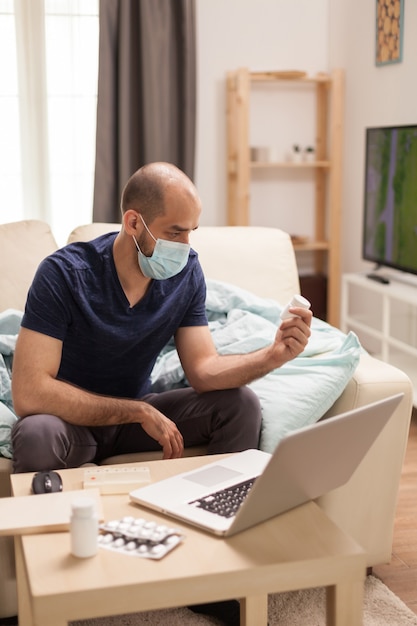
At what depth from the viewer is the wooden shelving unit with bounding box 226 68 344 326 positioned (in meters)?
4.46

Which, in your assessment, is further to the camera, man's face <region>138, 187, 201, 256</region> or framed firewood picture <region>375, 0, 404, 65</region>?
framed firewood picture <region>375, 0, 404, 65</region>

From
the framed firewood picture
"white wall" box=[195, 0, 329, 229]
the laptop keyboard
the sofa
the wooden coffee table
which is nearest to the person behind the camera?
the wooden coffee table

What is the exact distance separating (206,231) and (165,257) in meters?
0.80

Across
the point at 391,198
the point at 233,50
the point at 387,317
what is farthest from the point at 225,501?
the point at 233,50

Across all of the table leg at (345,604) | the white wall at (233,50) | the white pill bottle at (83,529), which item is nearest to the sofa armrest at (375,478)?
the table leg at (345,604)

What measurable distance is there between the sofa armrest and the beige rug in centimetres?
13

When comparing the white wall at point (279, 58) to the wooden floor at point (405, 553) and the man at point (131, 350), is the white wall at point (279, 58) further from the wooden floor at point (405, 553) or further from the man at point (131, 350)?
the man at point (131, 350)

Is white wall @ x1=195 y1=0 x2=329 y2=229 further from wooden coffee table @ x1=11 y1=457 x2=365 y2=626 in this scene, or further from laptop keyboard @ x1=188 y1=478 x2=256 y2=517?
wooden coffee table @ x1=11 y1=457 x2=365 y2=626

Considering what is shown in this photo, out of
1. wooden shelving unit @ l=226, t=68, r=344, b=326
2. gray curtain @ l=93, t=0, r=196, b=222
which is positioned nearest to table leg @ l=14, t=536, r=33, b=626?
gray curtain @ l=93, t=0, r=196, b=222

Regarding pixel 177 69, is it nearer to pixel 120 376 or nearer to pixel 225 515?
pixel 120 376

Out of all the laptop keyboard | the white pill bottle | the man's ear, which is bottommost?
the laptop keyboard

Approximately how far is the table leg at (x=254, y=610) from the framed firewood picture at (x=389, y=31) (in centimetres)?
319

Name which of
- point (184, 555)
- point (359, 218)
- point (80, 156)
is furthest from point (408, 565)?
point (80, 156)

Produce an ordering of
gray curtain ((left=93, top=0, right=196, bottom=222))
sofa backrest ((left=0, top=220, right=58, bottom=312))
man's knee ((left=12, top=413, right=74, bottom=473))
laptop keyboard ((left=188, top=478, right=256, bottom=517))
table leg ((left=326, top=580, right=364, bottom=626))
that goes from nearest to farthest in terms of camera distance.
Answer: table leg ((left=326, top=580, right=364, bottom=626)) → laptop keyboard ((left=188, top=478, right=256, bottom=517)) → man's knee ((left=12, top=413, right=74, bottom=473)) → sofa backrest ((left=0, top=220, right=58, bottom=312)) → gray curtain ((left=93, top=0, right=196, bottom=222))
